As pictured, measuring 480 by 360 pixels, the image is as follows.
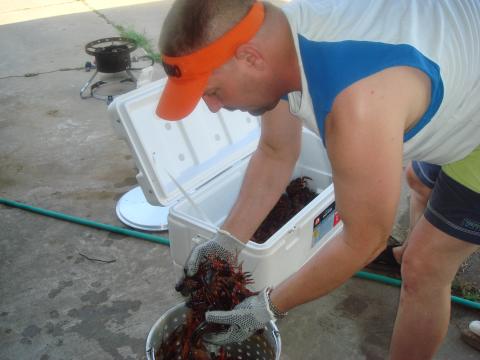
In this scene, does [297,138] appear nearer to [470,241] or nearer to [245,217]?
[245,217]

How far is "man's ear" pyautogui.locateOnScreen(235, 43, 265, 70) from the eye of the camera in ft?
3.71

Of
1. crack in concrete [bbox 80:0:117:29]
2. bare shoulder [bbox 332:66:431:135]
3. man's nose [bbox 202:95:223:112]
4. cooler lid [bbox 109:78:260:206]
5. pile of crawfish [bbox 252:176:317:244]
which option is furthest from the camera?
crack in concrete [bbox 80:0:117:29]

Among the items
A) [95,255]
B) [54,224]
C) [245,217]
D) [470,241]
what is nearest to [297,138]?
[245,217]

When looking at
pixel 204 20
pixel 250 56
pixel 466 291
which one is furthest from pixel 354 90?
pixel 466 291

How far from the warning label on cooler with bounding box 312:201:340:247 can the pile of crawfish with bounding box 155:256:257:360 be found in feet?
2.00

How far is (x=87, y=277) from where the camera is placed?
2445 millimetres

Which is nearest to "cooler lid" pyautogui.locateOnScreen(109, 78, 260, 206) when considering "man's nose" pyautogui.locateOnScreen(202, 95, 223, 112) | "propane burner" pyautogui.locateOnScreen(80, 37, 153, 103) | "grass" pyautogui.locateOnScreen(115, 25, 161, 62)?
"man's nose" pyautogui.locateOnScreen(202, 95, 223, 112)

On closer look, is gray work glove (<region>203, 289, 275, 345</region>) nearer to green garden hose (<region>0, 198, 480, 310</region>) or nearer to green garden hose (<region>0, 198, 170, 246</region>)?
green garden hose (<region>0, 198, 480, 310</region>)

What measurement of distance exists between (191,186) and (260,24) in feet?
4.04

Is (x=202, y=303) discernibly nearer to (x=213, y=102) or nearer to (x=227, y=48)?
(x=213, y=102)

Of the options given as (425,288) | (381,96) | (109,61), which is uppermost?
(381,96)

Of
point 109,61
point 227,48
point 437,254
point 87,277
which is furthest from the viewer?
point 109,61

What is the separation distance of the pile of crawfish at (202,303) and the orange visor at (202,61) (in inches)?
23.1

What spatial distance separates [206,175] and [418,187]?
98 cm
